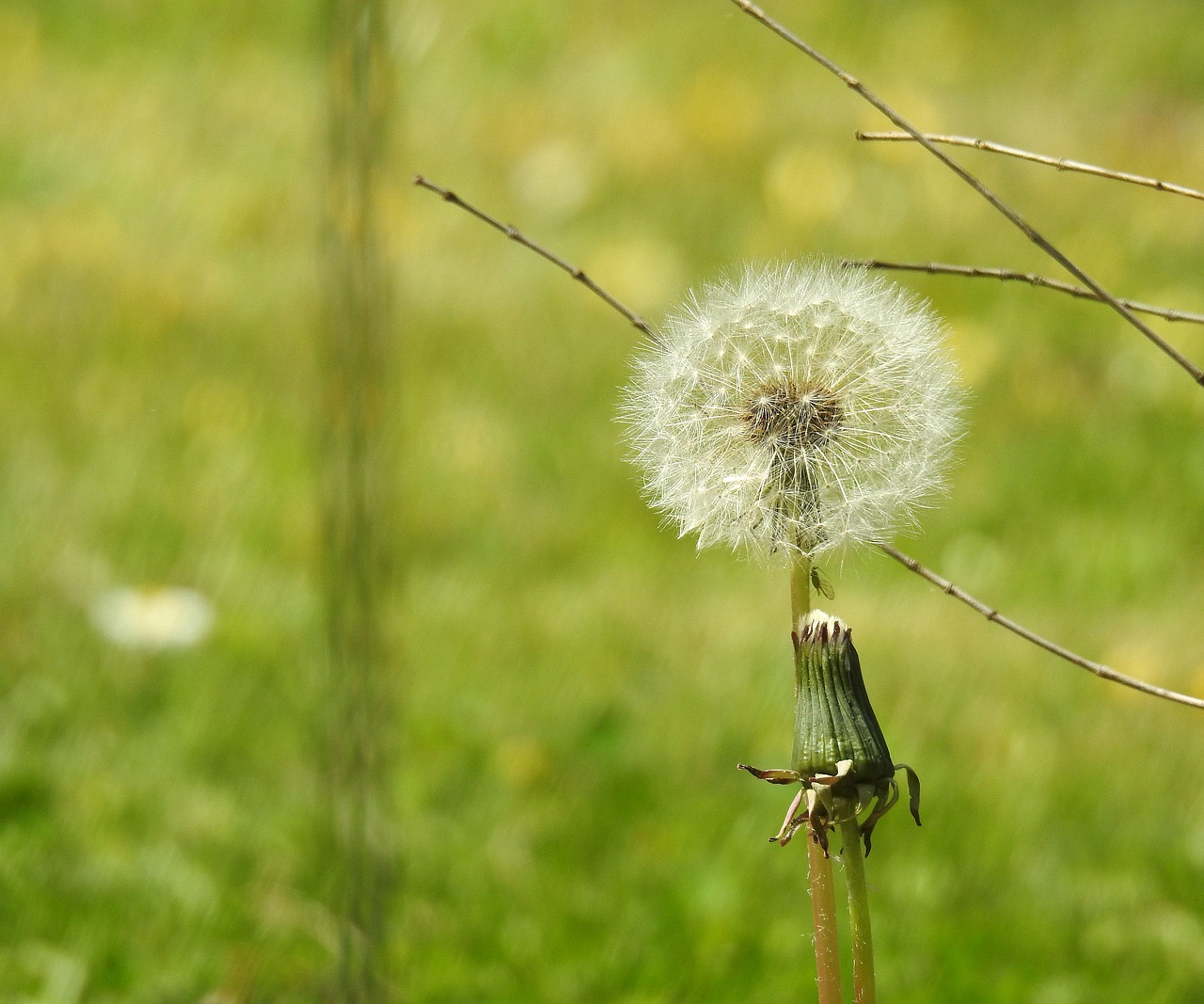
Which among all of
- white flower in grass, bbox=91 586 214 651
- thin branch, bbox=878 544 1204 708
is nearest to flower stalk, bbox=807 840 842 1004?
thin branch, bbox=878 544 1204 708

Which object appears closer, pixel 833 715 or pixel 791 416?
pixel 833 715

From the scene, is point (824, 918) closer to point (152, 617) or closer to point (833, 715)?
point (833, 715)

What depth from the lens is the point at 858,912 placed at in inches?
35.8

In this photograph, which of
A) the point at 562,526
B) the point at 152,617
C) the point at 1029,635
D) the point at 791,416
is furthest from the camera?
the point at 562,526

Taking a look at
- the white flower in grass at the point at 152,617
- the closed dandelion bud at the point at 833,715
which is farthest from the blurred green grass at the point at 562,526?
the closed dandelion bud at the point at 833,715

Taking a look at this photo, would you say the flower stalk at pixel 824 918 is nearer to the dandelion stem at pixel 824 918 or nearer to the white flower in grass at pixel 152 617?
the dandelion stem at pixel 824 918

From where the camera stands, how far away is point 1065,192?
14.6 feet

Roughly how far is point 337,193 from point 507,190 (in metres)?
3.60

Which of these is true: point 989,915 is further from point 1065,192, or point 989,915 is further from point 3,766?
point 1065,192

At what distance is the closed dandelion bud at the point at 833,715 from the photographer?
0.91 meters

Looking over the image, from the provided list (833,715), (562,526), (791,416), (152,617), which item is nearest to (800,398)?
(791,416)

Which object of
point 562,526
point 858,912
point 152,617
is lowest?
point 858,912

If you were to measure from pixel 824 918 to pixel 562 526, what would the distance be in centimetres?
232

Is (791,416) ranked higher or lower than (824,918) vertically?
higher
